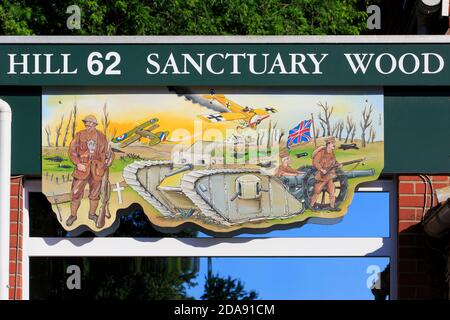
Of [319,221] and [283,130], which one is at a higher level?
[283,130]

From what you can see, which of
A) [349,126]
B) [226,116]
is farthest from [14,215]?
[349,126]

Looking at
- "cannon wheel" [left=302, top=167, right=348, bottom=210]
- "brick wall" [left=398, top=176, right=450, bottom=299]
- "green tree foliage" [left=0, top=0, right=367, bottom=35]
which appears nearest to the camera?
"cannon wheel" [left=302, top=167, right=348, bottom=210]

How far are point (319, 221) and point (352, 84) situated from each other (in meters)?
1.14

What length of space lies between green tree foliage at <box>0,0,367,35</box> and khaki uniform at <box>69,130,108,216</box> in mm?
11007

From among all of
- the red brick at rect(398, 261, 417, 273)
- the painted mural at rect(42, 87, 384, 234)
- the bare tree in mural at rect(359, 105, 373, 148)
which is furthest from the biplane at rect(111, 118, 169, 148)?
the red brick at rect(398, 261, 417, 273)

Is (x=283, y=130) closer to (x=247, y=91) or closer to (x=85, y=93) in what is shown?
(x=247, y=91)

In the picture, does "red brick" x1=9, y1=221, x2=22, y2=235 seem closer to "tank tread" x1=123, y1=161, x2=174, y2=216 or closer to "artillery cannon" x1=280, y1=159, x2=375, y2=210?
"tank tread" x1=123, y1=161, x2=174, y2=216

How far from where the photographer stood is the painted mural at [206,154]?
9.62 metres

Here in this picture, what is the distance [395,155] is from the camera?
9.70 m

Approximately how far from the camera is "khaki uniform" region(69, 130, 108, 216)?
9.64 metres

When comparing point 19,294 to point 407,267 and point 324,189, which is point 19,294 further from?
point 407,267

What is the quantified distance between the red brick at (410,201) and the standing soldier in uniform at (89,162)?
8.14 feet

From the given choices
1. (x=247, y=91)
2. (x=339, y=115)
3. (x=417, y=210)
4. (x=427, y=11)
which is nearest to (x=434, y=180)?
(x=417, y=210)
